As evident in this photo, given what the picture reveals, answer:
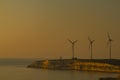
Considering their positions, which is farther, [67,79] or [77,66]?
[77,66]

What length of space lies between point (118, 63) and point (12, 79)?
222ft

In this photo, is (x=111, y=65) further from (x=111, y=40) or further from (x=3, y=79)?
(x=3, y=79)

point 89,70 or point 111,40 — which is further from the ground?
point 111,40

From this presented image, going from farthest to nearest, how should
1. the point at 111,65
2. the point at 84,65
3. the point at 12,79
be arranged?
the point at 84,65 < the point at 111,65 < the point at 12,79

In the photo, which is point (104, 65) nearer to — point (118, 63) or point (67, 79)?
point (118, 63)

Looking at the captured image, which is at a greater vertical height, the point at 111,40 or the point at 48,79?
the point at 111,40

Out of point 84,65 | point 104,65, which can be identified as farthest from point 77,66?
point 104,65

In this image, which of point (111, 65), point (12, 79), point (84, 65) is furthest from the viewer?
point (84, 65)

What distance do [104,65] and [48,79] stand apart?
55.4m

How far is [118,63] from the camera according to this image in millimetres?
182000

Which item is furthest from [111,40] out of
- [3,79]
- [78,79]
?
[3,79]

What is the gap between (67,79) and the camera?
13125 centimetres

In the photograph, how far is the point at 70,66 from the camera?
19700 centimetres

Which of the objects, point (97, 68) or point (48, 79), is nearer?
point (48, 79)
